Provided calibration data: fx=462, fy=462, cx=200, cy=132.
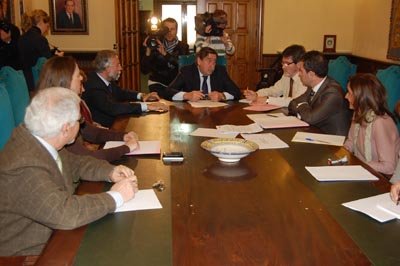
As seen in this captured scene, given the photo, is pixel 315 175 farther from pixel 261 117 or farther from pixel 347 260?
pixel 261 117

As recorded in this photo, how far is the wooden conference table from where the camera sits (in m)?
1.26

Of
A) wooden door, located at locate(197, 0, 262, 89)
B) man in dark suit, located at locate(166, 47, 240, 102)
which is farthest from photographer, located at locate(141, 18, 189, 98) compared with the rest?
wooden door, located at locate(197, 0, 262, 89)

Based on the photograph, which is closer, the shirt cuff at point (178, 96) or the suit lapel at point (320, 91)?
the suit lapel at point (320, 91)

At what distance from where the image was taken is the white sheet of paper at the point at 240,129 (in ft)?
8.93

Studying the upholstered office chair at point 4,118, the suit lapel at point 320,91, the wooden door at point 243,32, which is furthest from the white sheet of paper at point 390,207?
the wooden door at point 243,32

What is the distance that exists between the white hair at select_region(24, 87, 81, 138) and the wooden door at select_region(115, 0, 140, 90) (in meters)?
4.79

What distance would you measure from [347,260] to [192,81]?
3.05 m

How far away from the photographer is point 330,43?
273 inches

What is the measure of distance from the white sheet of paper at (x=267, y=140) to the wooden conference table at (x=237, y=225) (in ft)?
0.77

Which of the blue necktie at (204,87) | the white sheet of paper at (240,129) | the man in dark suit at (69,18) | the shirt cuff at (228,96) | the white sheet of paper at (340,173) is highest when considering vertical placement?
the man in dark suit at (69,18)

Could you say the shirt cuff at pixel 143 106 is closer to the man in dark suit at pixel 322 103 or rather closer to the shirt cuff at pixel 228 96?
the shirt cuff at pixel 228 96

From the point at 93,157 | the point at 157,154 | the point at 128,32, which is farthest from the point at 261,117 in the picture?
the point at 128,32

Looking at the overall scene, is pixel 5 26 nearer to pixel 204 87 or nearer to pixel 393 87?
pixel 204 87

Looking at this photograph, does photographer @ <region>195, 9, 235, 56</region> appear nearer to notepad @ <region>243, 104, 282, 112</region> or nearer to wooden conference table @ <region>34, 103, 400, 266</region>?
notepad @ <region>243, 104, 282, 112</region>
